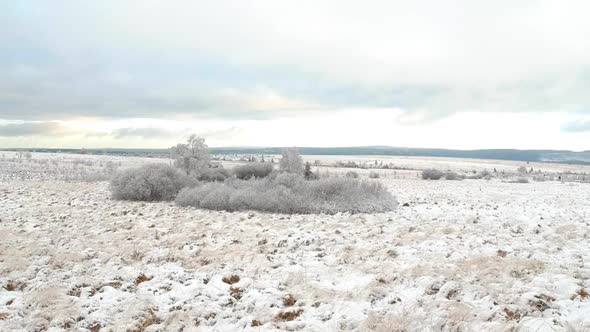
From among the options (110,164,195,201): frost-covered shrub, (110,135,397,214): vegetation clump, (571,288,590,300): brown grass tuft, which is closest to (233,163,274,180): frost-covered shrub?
(110,135,397,214): vegetation clump

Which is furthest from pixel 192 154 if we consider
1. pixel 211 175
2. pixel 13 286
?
pixel 13 286

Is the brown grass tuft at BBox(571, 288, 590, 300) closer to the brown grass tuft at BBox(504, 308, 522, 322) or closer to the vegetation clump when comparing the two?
the brown grass tuft at BBox(504, 308, 522, 322)

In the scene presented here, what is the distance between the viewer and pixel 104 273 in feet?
23.5

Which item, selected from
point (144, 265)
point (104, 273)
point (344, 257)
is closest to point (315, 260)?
point (344, 257)

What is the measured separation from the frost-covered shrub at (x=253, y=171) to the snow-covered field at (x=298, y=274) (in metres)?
15.3

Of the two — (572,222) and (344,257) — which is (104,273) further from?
(572,222)

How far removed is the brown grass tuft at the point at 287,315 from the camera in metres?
5.21

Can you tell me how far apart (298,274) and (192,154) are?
22.8 m

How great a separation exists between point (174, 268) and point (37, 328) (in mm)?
2521

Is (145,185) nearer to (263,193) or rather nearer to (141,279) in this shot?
(263,193)

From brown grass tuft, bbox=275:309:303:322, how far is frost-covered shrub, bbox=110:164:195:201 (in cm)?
1319

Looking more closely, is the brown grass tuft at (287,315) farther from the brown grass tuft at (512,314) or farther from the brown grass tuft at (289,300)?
the brown grass tuft at (512,314)

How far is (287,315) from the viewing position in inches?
209

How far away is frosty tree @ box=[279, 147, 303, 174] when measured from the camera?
28.6 m
